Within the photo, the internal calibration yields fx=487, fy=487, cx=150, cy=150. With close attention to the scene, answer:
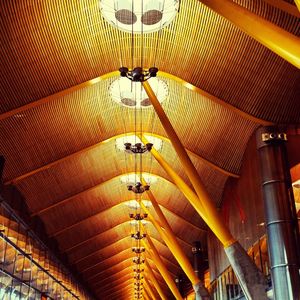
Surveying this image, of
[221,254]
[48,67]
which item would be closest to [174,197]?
[221,254]

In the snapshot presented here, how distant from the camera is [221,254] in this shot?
3186 centimetres

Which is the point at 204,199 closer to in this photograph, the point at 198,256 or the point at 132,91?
the point at 132,91

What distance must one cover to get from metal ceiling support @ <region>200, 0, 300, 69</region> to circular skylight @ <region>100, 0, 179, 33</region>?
18.5 ft

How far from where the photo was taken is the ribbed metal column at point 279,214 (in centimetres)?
1881

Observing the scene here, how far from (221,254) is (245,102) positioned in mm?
13523

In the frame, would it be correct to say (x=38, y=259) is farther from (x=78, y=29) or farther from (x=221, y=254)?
(x=78, y=29)

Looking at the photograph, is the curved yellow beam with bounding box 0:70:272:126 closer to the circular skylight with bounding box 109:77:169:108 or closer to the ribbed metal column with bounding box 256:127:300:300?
the ribbed metal column with bounding box 256:127:300:300

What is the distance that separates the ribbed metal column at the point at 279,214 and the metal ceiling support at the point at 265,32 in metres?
9.02

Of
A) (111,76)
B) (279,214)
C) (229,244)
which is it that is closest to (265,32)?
(279,214)

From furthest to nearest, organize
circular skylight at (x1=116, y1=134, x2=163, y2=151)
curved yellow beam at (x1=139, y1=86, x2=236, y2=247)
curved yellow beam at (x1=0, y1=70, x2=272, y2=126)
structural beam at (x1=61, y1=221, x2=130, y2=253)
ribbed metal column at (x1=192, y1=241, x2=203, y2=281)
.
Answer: ribbed metal column at (x1=192, y1=241, x2=203, y2=281) < structural beam at (x1=61, y1=221, x2=130, y2=253) < circular skylight at (x1=116, y1=134, x2=163, y2=151) < curved yellow beam at (x1=0, y1=70, x2=272, y2=126) < curved yellow beam at (x1=139, y1=86, x2=236, y2=247)

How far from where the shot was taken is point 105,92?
24500 mm

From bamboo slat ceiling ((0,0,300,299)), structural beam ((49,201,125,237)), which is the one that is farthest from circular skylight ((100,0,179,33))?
structural beam ((49,201,125,237))

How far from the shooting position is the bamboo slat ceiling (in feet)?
61.2

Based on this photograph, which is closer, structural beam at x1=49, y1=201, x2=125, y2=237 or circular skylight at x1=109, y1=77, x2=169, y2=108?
circular skylight at x1=109, y1=77, x2=169, y2=108
